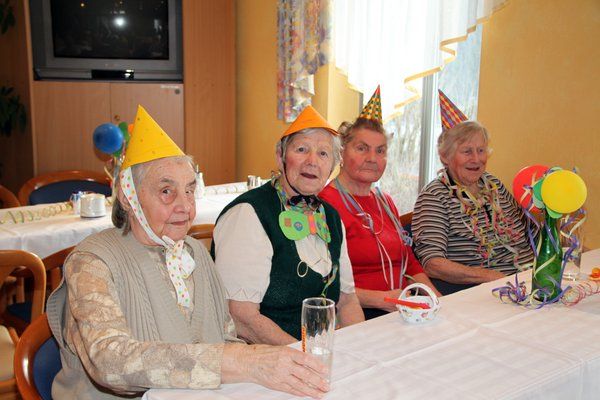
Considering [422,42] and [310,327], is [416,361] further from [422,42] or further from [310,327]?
[422,42]

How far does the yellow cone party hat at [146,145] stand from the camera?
1593mm

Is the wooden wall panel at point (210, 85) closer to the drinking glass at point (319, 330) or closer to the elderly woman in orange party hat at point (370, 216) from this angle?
the elderly woman in orange party hat at point (370, 216)

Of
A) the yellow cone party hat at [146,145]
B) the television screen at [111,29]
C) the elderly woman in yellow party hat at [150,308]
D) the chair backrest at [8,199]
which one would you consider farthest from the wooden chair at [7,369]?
the television screen at [111,29]

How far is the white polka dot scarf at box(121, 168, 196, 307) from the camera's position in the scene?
5.30 ft

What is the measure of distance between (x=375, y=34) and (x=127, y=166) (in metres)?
2.89

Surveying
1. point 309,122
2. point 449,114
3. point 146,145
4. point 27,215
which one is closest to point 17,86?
point 27,215

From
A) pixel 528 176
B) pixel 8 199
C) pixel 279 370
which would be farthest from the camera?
pixel 8 199

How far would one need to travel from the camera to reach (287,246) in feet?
6.73

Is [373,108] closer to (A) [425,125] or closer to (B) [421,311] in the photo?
(B) [421,311]

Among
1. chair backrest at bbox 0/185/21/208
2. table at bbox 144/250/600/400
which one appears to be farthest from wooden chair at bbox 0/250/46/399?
chair backrest at bbox 0/185/21/208

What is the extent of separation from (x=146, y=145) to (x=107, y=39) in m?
3.63

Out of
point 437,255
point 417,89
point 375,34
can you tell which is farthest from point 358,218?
point 375,34

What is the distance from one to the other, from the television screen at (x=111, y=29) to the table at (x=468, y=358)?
380cm

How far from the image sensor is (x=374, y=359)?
150cm
